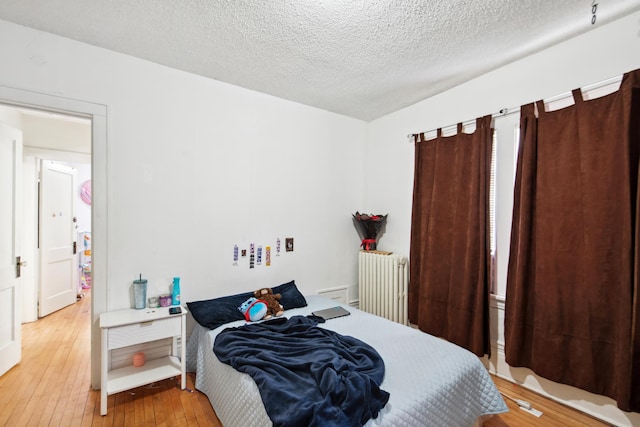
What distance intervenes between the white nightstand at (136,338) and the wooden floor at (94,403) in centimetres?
15

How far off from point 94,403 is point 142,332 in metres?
0.59

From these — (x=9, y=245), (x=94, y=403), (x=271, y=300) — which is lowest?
(x=94, y=403)

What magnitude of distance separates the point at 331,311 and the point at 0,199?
9.39ft

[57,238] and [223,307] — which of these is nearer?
A: [223,307]

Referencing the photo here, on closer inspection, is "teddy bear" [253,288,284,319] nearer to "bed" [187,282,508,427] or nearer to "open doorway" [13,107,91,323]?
"bed" [187,282,508,427]

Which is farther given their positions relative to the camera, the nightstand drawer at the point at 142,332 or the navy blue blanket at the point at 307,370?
the nightstand drawer at the point at 142,332

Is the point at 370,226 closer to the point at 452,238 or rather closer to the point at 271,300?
the point at 452,238

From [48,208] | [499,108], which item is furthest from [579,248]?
[48,208]

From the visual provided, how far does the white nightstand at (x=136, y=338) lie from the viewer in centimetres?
192

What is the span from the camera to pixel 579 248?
6.31 ft

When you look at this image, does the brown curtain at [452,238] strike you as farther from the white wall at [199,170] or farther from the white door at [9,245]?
the white door at [9,245]

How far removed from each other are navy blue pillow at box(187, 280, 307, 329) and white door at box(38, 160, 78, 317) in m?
2.86

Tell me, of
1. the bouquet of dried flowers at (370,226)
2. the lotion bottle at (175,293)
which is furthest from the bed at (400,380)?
the bouquet of dried flowers at (370,226)

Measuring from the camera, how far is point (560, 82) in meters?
2.06
